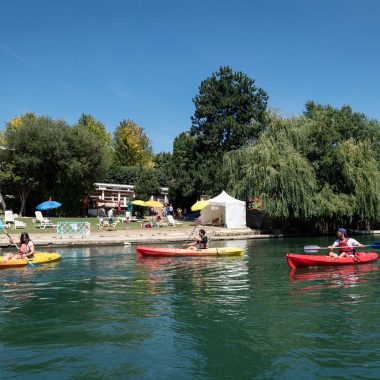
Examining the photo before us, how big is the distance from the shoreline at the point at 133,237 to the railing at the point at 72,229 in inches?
15.2

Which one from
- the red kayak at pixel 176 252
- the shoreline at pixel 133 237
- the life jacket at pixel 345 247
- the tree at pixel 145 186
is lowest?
the red kayak at pixel 176 252

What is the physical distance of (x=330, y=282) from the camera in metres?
16.1

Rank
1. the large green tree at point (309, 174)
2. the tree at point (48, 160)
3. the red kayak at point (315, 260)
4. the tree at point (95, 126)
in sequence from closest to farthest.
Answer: the red kayak at point (315, 260), the large green tree at point (309, 174), the tree at point (48, 160), the tree at point (95, 126)

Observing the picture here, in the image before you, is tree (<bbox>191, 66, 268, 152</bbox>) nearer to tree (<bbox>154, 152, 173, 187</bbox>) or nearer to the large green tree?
the large green tree

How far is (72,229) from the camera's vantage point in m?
30.1

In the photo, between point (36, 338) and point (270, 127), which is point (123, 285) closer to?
point (36, 338)

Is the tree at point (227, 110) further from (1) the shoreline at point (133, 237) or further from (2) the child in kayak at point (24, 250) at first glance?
(2) the child in kayak at point (24, 250)

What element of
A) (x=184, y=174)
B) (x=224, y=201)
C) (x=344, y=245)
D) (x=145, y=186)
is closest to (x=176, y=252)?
(x=344, y=245)

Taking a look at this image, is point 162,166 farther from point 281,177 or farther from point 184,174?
point 281,177

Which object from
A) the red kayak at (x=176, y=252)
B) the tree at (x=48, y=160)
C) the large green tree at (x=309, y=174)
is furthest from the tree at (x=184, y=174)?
the red kayak at (x=176, y=252)

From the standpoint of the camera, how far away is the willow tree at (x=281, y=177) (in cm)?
3547

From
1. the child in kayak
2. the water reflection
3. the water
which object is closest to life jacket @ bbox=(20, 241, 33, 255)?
the child in kayak

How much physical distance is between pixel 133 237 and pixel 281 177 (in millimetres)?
11766

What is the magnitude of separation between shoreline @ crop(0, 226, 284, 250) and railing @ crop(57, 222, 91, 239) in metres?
0.38
